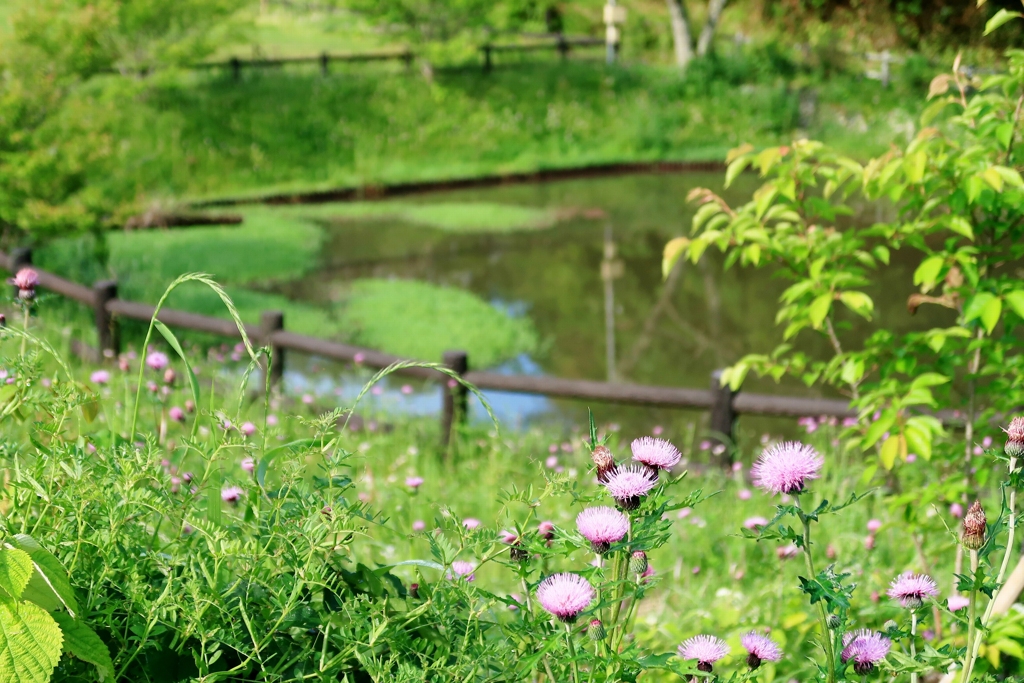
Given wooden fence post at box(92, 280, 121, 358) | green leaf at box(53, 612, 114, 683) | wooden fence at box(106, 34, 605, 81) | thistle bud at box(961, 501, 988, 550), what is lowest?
wooden fence post at box(92, 280, 121, 358)

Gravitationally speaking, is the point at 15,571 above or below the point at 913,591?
above

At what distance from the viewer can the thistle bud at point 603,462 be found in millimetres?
1267

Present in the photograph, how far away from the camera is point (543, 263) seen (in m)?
13.6

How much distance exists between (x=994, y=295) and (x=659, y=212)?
14.2 meters

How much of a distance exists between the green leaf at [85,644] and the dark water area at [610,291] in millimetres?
5932

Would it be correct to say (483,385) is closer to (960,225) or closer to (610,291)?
(960,225)

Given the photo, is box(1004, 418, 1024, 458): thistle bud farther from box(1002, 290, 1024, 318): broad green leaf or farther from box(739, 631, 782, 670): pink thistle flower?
box(1002, 290, 1024, 318): broad green leaf

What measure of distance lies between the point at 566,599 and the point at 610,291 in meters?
11.1

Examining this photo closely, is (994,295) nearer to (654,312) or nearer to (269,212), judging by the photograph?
(654,312)

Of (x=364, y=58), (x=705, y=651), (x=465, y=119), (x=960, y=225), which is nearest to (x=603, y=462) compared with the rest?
(x=705, y=651)

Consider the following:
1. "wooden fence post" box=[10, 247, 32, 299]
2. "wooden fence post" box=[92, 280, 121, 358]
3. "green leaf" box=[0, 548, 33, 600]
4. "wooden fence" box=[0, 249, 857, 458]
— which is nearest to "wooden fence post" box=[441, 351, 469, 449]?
"wooden fence" box=[0, 249, 857, 458]

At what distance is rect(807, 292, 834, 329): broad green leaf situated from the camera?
3.04 metres

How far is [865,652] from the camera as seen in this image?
4.49 feet

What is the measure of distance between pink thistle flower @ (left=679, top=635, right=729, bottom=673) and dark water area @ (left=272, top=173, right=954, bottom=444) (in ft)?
19.4
